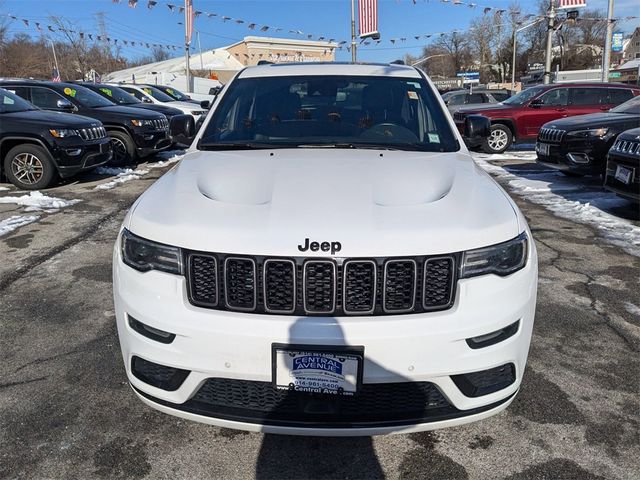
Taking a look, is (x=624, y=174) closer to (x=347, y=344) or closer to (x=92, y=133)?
(x=347, y=344)

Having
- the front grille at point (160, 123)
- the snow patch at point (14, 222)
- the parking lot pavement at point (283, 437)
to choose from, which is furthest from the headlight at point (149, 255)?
the front grille at point (160, 123)

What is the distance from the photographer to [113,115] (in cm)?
1043

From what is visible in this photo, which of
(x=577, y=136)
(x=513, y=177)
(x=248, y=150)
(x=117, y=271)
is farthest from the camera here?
(x=513, y=177)

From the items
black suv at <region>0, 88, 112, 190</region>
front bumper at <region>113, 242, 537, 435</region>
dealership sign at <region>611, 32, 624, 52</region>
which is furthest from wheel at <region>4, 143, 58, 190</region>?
dealership sign at <region>611, 32, 624, 52</region>

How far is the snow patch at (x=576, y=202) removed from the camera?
5.96 meters

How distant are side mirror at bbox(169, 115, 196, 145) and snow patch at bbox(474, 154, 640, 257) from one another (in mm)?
3129

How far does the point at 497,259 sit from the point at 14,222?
6.18 metres

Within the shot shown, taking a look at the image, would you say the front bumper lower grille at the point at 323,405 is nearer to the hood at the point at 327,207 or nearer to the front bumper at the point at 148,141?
the hood at the point at 327,207

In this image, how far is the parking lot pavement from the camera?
7.56 ft

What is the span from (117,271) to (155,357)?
0.44m

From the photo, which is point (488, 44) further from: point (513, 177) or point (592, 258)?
point (592, 258)

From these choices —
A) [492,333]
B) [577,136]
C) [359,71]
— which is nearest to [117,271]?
[492,333]

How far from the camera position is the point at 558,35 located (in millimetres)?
70125

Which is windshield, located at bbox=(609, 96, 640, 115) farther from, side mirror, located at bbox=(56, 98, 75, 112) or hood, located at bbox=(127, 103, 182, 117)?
side mirror, located at bbox=(56, 98, 75, 112)
